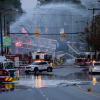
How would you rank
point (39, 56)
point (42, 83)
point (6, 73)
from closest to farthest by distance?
point (42, 83) < point (6, 73) < point (39, 56)

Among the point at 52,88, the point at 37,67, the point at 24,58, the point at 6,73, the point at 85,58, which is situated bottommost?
the point at 52,88

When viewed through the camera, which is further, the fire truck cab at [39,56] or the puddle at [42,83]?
the fire truck cab at [39,56]

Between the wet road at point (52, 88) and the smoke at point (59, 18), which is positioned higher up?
the smoke at point (59, 18)

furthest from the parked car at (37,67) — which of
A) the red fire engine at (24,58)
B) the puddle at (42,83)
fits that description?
the red fire engine at (24,58)

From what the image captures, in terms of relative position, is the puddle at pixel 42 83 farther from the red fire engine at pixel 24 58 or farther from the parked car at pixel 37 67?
the red fire engine at pixel 24 58

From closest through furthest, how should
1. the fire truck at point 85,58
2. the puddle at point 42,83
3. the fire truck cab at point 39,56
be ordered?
the puddle at point 42,83 < the fire truck cab at point 39,56 < the fire truck at point 85,58

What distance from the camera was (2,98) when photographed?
14180 mm

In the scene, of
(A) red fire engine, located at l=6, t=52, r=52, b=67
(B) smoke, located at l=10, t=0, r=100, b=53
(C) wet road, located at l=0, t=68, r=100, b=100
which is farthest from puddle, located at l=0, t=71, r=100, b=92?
(B) smoke, located at l=10, t=0, r=100, b=53

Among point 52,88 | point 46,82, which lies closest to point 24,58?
point 46,82

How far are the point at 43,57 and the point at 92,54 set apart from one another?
10.2 m

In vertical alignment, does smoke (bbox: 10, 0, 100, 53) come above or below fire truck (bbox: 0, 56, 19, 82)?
above

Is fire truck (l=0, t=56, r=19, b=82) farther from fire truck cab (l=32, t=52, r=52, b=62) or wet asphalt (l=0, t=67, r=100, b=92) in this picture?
fire truck cab (l=32, t=52, r=52, b=62)

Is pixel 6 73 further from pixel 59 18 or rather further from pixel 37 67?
pixel 59 18

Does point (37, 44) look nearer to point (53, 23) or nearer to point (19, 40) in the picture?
point (19, 40)
